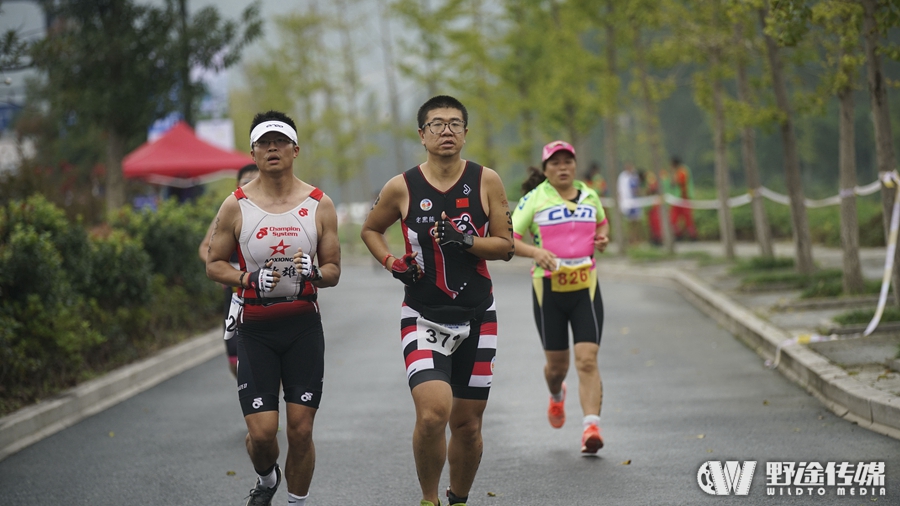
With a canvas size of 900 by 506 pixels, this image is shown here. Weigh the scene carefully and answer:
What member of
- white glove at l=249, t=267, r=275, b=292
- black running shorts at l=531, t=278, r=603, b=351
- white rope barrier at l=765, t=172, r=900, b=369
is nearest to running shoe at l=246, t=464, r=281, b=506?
white glove at l=249, t=267, r=275, b=292

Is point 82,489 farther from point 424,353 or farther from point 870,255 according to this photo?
point 870,255

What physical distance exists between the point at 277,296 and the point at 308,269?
287 millimetres

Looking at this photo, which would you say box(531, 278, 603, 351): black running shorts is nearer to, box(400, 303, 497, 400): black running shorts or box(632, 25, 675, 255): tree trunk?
box(400, 303, 497, 400): black running shorts

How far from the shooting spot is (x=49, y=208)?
11.3 metres

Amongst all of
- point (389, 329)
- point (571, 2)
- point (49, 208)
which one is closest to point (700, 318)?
point (389, 329)

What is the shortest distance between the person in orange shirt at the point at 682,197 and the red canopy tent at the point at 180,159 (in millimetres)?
11068

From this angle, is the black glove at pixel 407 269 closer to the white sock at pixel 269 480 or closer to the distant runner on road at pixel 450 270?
the distant runner on road at pixel 450 270


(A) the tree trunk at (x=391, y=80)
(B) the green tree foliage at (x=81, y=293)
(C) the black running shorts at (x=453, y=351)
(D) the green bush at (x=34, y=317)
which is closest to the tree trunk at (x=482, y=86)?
(A) the tree trunk at (x=391, y=80)

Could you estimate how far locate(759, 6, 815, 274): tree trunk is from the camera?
1531cm

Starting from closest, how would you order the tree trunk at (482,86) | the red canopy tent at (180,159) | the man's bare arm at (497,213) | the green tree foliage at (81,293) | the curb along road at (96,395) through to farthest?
the man's bare arm at (497,213) < the curb along road at (96,395) < the green tree foliage at (81,293) < the red canopy tent at (180,159) < the tree trunk at (482,86)

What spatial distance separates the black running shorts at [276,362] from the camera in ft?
19.0

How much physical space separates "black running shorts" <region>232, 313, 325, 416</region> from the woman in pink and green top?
258 cm

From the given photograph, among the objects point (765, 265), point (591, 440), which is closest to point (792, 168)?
point (765, 265)

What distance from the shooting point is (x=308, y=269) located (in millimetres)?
5617
